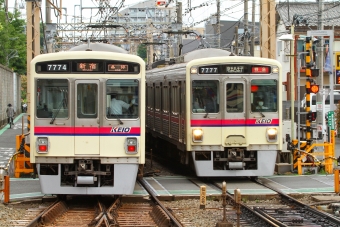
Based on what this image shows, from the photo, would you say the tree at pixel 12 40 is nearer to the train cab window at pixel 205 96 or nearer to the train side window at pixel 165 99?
the train side window at pixel 165 99

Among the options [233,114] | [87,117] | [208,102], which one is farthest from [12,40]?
[87,117]

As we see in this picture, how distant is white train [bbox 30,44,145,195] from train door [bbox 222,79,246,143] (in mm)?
3145

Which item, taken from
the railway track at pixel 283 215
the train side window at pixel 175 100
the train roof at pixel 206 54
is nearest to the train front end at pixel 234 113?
the train side window at pixel 175 100

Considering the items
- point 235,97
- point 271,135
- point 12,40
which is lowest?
point 271,135

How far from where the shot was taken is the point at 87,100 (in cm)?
1236

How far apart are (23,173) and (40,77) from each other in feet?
14.8

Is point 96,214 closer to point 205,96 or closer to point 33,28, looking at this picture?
point 205,96

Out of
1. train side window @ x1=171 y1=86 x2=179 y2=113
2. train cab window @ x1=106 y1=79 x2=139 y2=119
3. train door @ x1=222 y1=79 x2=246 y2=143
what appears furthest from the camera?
train side window @ x1=171 y1=86 x2=179 y2=113

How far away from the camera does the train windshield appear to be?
15055mm

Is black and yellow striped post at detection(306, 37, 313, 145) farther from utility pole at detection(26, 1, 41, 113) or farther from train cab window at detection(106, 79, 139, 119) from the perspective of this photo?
utility pole at detection(26, 1, 41, 113)

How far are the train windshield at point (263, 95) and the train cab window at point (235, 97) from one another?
25 cm

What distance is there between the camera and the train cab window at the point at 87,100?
484 inches

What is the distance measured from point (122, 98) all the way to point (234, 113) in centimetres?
346

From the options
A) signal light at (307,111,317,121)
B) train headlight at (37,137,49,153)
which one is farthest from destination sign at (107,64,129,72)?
signal light at (307,111,317,121)
